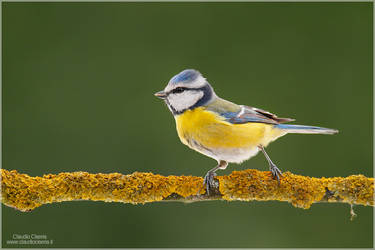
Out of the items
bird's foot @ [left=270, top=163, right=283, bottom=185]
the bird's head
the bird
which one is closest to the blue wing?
the bird

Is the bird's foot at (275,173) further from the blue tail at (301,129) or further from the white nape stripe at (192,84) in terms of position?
the white nape stripe at (192,84)

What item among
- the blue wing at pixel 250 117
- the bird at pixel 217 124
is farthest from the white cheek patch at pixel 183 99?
the blue wing at pixel 250 117

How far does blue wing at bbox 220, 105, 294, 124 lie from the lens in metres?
2.40

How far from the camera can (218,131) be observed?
91.4 inches

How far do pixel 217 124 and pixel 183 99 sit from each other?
0.28 metres

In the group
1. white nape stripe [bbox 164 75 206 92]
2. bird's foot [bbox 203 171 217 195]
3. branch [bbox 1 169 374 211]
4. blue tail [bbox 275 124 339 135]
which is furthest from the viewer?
white nape stripe [bbox 164 75 206 92]

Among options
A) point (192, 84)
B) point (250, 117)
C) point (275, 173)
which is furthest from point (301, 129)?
point (192, 84)

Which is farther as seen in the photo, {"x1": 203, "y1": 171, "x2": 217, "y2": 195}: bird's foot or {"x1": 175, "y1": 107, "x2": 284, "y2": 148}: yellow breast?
{"x1": 175, "y1": 107, "x2": 284, "y2": 148}: yellow breast

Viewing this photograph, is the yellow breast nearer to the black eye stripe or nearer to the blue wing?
the blue wing

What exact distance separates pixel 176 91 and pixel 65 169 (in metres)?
1.32

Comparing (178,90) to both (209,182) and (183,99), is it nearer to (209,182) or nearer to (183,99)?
(183,99)

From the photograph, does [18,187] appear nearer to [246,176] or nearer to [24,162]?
[246,176]

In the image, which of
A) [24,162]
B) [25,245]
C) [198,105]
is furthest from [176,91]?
[24,162]

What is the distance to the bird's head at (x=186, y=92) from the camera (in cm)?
241
